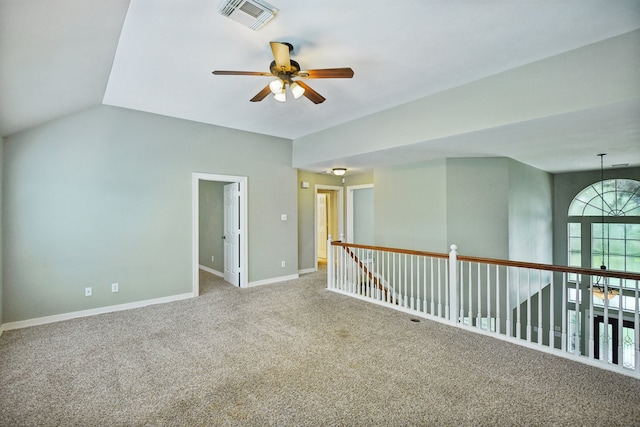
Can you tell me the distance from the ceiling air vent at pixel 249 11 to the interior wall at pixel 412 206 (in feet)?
13.5

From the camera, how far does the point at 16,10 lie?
68.7 inches

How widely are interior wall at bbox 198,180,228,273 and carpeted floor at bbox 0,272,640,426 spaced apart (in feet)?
9.41

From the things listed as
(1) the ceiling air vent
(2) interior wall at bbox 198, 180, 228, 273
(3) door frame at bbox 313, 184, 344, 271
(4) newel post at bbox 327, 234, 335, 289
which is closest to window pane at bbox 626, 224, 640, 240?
(3) door frame at bbox 313, 184, 344, 271

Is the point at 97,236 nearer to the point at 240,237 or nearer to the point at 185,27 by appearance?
the point at 240,237

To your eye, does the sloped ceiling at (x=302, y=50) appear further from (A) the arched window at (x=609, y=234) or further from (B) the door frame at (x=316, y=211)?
(A) the arched window at (x=609, y=234)

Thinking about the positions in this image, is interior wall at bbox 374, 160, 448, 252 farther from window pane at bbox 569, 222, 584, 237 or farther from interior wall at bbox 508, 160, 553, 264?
window pane at bbox 569, 222, 584, 237

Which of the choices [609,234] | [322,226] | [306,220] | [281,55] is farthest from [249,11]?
[609,234]

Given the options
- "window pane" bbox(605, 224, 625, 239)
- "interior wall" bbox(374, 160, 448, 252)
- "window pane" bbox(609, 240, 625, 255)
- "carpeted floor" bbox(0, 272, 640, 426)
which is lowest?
"carpeted floor" bbox(0, 272, 640, 426)

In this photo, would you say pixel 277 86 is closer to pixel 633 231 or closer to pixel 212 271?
pixel 212 271

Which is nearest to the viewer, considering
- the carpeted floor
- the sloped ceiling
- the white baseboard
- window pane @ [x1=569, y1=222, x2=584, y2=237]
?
the carpeted floor

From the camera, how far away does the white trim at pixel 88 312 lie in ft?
11.7

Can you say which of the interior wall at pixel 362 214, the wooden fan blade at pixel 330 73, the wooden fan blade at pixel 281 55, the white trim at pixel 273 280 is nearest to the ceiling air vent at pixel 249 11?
the wooden fan blade at pixel 281 55

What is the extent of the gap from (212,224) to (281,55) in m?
5.22

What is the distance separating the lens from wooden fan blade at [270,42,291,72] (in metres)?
2.38
